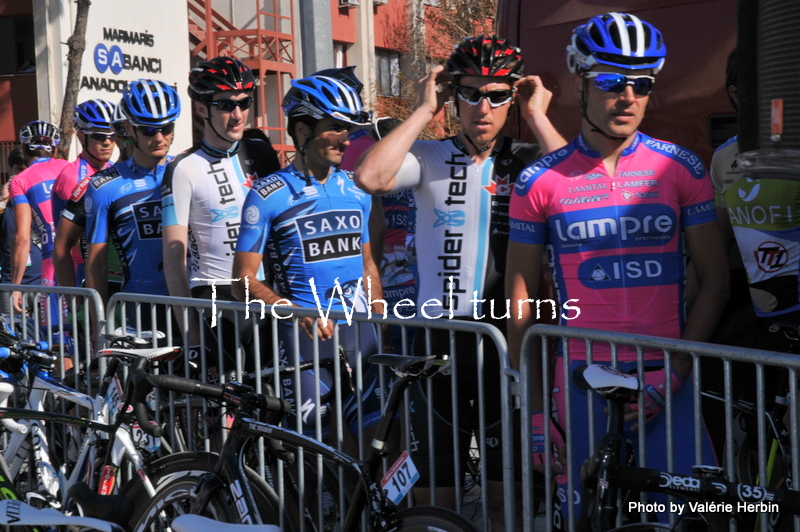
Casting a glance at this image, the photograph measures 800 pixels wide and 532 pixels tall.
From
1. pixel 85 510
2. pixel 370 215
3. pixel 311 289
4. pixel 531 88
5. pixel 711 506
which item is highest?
pixel 531 88

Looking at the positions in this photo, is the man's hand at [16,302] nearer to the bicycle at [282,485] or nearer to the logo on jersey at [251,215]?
the logo on jersey at [251,215]

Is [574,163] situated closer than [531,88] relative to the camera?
Yes

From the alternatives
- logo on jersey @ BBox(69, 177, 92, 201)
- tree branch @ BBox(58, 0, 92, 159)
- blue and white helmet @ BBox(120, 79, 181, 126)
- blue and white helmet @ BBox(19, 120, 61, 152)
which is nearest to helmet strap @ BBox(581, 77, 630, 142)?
blue and white helmet @ BBox(120, 79, 181, 126)

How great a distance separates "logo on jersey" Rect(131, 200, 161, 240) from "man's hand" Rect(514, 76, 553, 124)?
7.64ft

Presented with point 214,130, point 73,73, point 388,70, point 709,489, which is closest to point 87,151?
point 214,130

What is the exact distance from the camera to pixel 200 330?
4273 millimetres

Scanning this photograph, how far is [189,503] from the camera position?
3.79m

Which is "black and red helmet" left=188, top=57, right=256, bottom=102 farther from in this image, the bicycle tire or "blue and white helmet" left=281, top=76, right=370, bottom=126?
the bicycle tire

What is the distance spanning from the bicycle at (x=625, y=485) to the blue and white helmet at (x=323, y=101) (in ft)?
6.65

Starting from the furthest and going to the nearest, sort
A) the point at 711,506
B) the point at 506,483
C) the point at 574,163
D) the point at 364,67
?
1. the point at 364,67
2. the point at 574,163
3. the point at 506,483
4. the point at 711,506

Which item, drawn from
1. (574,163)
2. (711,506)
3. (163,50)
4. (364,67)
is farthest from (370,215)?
(364,67)

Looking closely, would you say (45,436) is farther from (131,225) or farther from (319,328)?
(131,225)

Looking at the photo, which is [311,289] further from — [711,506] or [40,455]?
[711,506]

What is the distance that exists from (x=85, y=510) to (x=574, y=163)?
2210 millimetres
